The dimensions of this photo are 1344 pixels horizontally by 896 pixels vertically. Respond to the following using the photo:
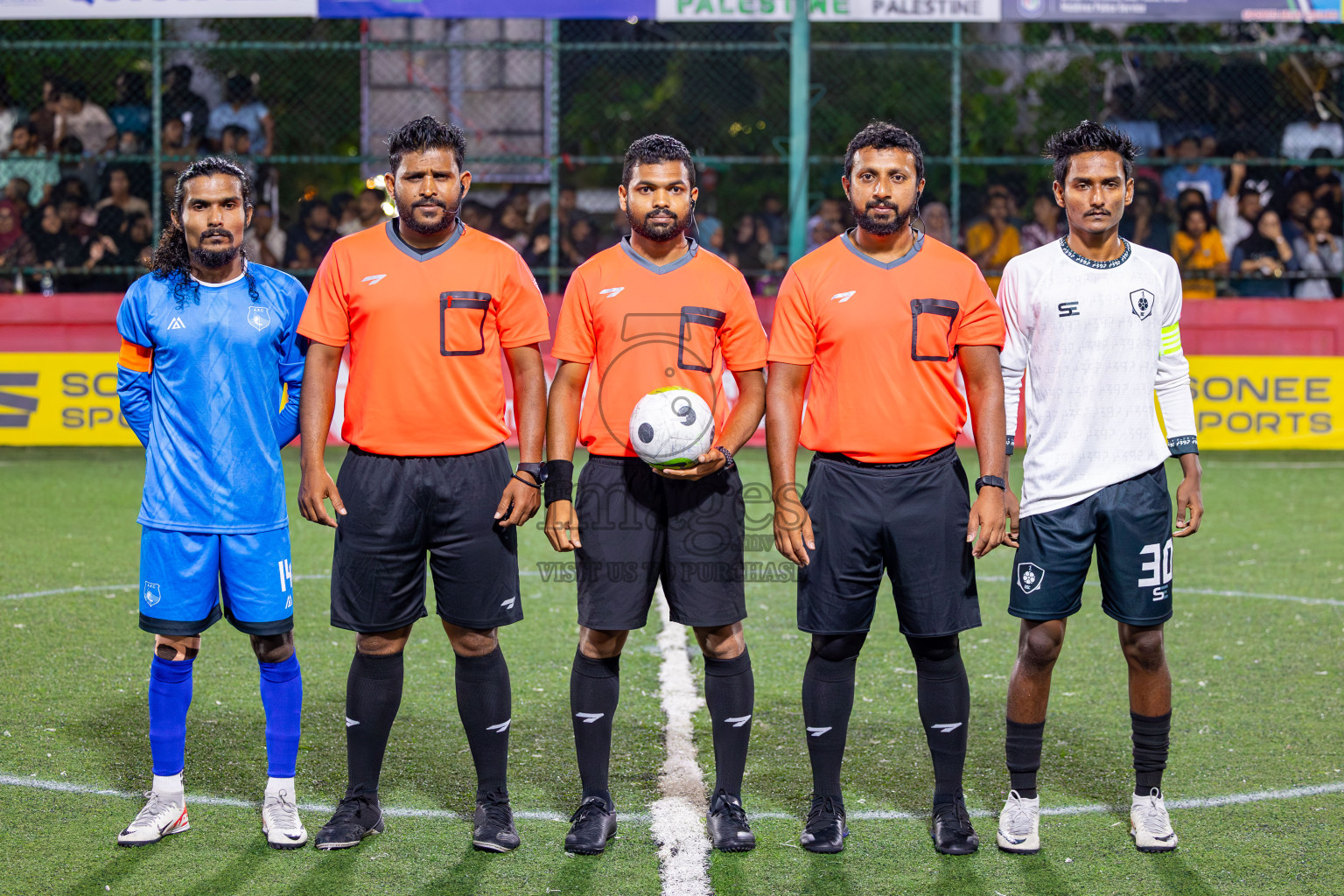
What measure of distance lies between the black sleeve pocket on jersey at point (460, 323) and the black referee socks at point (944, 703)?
1.59 meters

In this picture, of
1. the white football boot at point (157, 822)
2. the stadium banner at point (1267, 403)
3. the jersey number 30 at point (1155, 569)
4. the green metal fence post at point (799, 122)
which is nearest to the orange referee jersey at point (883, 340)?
the jersey number 30 at point (1155, 569)

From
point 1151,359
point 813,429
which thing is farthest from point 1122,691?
point 813,429

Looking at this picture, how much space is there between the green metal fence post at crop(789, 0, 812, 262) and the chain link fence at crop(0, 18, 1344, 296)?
282 mm

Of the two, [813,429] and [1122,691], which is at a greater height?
[813,429]

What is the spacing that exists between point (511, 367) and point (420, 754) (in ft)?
5.25

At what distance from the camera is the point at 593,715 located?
438 centimetres

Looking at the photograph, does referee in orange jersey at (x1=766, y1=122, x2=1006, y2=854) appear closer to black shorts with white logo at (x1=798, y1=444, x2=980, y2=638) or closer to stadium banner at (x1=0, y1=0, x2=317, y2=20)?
black shorts with white logo at (x1=798, y1=444, x2=980, y2=638)

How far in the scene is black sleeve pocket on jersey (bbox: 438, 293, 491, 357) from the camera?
424 cm

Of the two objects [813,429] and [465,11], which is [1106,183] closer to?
[813,429]

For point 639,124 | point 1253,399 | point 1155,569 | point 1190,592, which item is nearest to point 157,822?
point 1155,569

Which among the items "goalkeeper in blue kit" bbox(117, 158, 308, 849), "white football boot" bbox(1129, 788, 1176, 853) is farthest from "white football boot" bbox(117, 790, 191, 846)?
"white football boot" bbox(1129, 788, 1176, 853)

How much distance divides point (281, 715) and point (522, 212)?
11.4 metres

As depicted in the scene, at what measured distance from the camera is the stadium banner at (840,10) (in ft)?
44.3

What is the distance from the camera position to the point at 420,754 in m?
5.17
